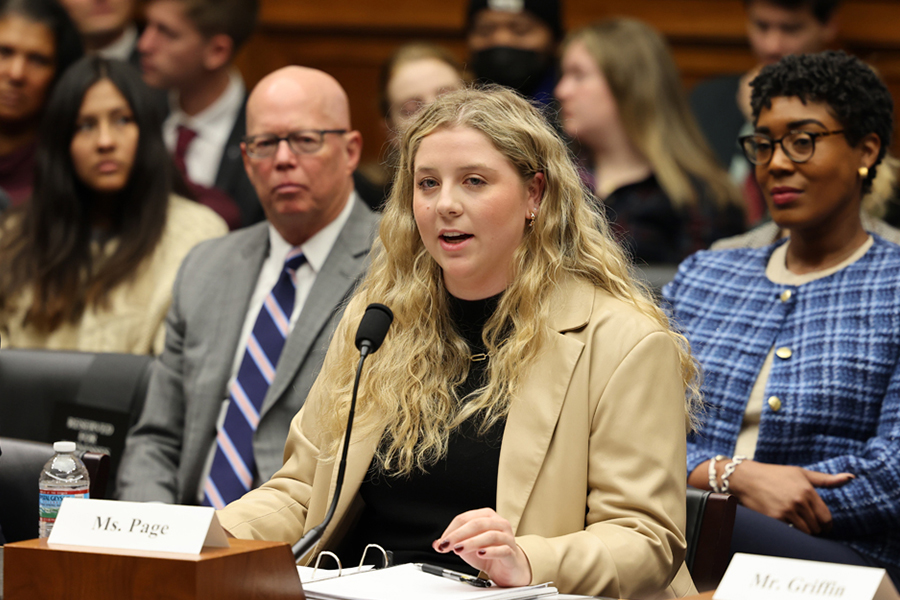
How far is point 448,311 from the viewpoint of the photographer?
200 centimetres

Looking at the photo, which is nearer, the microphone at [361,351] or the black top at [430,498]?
the microphone at [361,351]

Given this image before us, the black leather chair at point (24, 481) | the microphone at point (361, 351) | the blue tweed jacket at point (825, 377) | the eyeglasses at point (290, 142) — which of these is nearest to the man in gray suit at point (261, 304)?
the eyeglasses at point (290, 142)

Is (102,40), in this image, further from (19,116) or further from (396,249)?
(396,249)

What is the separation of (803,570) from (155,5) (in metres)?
4.03

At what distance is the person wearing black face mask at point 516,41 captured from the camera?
4.16 metres

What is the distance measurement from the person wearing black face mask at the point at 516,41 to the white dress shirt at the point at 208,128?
104 centimetres

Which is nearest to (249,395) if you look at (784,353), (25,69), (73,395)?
(73,395)

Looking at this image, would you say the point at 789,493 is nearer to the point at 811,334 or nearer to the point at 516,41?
the point at 811,334

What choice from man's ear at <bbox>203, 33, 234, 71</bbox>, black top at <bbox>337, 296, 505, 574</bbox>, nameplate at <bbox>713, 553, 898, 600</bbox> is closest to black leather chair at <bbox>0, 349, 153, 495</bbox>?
black top at <bbox>337, 296, 505, 574</bbox>

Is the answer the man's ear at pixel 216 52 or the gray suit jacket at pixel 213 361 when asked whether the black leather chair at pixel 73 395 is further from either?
the man's ear at pixel 216 52

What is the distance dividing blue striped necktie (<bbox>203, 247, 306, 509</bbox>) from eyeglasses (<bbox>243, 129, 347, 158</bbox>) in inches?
10.8

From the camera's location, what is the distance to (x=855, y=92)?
2.46 meters

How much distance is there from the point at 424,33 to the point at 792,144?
9.73 feet

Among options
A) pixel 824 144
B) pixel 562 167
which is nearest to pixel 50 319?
pixel 562 167
